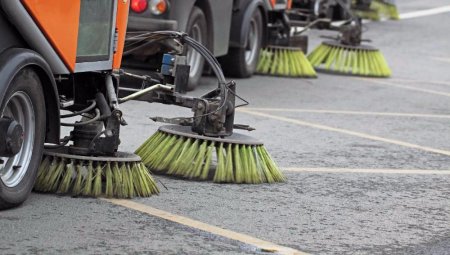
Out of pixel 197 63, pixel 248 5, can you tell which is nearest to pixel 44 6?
pixel 197 63

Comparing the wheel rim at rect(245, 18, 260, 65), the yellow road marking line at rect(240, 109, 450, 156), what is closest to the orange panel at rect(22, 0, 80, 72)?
the yellow road marking line at rect(240, 109, 450, 156)

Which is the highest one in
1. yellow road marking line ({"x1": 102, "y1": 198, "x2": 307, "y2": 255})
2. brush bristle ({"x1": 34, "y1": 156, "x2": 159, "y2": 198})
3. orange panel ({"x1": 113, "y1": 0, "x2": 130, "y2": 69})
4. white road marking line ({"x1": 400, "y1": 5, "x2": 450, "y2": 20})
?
orange panel ({"x1": 113, "y1": 0, "x2": 130, "y2": 69})

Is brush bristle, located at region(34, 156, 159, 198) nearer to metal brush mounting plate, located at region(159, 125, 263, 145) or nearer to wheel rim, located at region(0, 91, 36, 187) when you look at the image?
wheel rim, located at region(0, 91, 36, 187)

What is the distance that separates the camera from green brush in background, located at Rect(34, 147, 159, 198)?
21.3 ft

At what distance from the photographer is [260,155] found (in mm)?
7582

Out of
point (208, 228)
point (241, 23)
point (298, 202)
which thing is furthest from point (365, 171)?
point (241, 23)

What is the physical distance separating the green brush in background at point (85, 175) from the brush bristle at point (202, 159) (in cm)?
81

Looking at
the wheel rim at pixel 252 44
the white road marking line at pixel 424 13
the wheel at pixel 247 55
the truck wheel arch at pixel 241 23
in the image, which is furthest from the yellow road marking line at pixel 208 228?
the white road marking line at pixel 424 13

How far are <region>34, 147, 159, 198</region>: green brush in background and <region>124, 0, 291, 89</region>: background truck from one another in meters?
3.79

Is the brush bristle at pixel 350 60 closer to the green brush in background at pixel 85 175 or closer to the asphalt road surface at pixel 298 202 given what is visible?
the asphalt road surface at pixel 298 202

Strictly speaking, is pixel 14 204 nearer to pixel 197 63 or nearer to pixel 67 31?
pixel 67 31

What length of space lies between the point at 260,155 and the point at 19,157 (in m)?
1.87

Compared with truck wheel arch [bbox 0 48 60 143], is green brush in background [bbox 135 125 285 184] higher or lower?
lower

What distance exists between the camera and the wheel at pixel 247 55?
46.1 feet
